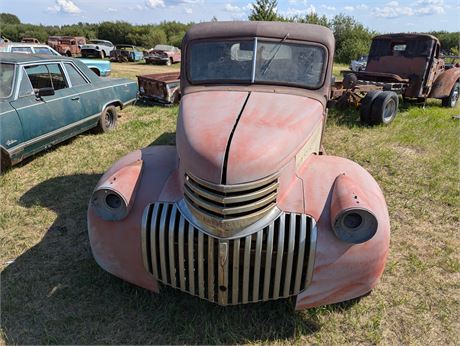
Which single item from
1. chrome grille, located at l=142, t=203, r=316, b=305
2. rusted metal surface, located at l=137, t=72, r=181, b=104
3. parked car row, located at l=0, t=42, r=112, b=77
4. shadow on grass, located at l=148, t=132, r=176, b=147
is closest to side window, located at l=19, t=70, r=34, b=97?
shadow on grass, located at l=148, t=132, r=176, b=147

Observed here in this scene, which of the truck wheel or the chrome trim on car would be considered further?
the truck wheel

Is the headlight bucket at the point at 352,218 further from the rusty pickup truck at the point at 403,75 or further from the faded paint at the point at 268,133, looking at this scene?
the rusty pickup truck at the point at 403,75

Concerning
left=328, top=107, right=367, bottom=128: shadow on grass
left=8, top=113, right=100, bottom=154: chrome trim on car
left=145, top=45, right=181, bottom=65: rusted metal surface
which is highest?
left=8, top=113, right=100, bottom=154: chrome trim on car

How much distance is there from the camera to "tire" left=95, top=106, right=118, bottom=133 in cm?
723

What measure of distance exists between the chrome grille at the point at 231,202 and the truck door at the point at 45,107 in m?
4.06

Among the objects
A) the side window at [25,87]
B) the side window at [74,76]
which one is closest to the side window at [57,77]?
the side window at [74,76]

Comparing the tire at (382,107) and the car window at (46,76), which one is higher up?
the car window at (46,76)

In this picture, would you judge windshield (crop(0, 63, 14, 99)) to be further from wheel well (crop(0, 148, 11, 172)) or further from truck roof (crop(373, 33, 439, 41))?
truck roof (crop(373, 33, 439, 41))

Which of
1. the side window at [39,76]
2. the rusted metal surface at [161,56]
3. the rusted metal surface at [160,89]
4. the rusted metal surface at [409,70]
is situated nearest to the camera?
the side window at [39,76]

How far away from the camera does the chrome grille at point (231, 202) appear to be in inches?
95.0

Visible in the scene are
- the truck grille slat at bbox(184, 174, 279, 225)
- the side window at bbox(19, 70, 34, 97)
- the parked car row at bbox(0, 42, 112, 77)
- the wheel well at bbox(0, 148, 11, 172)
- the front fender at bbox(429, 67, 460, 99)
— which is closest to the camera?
the truck grille slat at bbox(184, 174, 279, 225)

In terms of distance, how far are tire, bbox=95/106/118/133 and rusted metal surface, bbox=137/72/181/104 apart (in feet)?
6.83

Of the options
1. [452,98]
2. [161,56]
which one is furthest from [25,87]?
[161,56]

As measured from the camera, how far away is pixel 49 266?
3.57 meters
